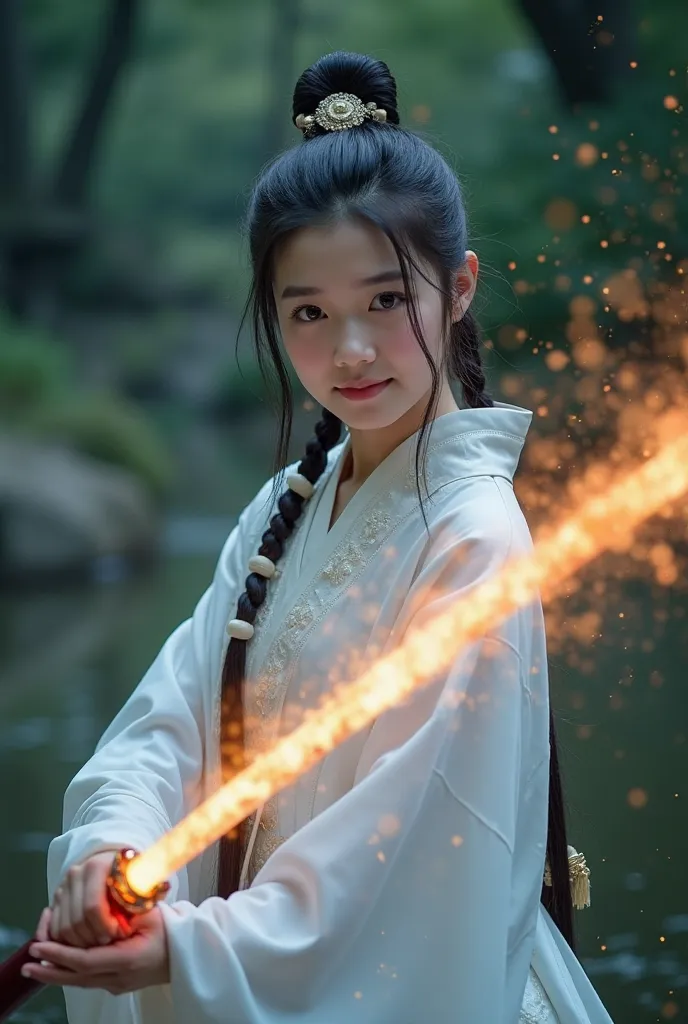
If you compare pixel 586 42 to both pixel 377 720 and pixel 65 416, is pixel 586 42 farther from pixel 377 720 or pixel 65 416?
pixel 377 720

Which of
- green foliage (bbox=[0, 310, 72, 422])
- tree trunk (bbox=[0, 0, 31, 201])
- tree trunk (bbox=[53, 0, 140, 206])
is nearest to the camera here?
green foliage (bbox=[0, 310, 72, 422])

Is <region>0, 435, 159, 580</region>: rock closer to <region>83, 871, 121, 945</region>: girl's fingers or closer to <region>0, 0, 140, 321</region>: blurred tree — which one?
<region>0, 0, 140, 321</region>: blurred tree

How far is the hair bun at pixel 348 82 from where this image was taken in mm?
1117

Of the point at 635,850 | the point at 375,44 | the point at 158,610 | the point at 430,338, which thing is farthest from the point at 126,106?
the point at 430,338

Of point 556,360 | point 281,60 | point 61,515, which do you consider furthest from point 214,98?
point 556,360

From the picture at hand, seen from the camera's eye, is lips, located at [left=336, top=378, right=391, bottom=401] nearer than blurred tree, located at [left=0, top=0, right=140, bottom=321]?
Yes

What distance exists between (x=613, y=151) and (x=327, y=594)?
3593 millimetres

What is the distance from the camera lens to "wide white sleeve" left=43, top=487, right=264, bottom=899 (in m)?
1.08

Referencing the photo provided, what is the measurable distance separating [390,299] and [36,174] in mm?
8051

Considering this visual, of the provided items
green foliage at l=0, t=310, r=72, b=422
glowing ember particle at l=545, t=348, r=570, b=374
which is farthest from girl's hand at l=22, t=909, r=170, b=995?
green foliage at l=0, t=310, r=72, b=422

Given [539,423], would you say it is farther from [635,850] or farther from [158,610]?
[158,610]

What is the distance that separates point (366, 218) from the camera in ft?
3.40

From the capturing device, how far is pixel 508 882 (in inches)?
38.1

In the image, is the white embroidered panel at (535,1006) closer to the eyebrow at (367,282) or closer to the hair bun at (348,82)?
the eyebrow at (367,282)
